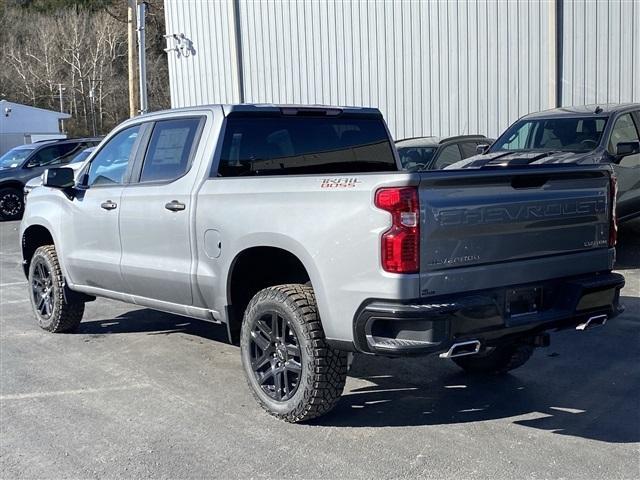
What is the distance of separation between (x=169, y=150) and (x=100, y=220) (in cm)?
101

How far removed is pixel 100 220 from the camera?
6449mm

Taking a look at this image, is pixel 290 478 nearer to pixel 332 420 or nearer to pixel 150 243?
pixel 332 420

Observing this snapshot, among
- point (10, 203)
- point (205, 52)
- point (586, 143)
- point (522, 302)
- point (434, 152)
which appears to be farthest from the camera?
point (205, 52)

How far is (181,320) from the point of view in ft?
25.9

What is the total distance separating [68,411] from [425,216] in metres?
2.86

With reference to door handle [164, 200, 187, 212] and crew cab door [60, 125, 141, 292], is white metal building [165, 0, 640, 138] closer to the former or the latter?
crew cab door [60, 125, 141, 292]

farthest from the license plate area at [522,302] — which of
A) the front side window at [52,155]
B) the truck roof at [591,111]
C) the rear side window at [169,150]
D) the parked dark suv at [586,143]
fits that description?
the front side window at [52,155]

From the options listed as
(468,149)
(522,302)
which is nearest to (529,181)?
(522,302)

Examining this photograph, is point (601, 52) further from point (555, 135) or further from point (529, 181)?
point (529, 181)

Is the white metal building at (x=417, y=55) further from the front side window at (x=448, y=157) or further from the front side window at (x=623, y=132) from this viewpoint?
the front side window at (x=623, y=132)

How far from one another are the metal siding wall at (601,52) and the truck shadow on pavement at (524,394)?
7.97 meters

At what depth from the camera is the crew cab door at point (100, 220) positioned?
6.32 meters

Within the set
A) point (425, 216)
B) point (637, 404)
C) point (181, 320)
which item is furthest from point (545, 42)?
point (425, 216)

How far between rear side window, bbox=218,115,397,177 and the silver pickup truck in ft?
0.04
